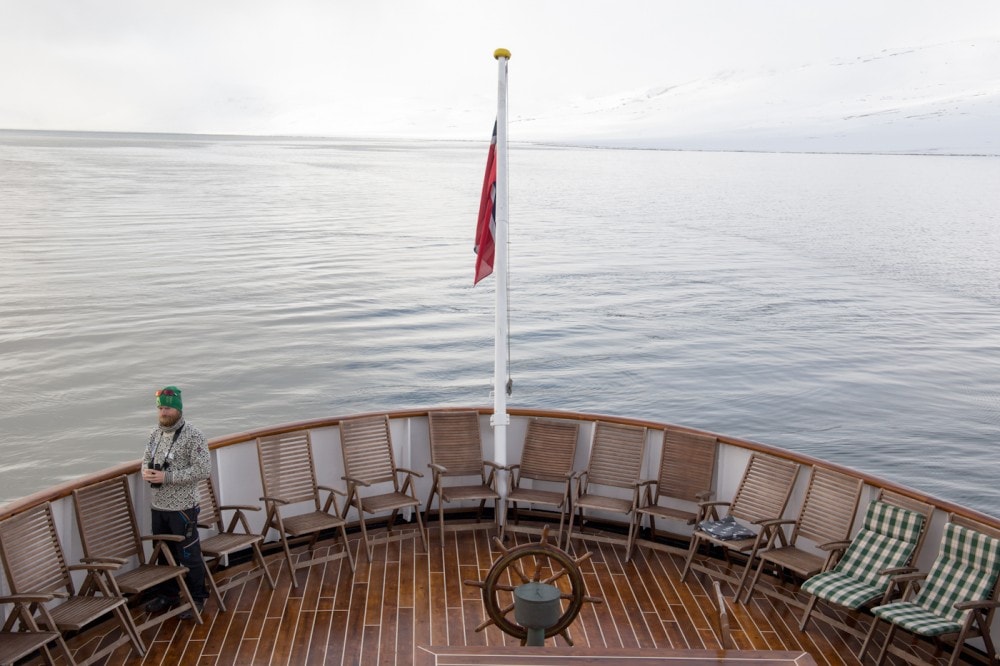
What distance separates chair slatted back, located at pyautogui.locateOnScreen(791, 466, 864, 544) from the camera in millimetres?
6125

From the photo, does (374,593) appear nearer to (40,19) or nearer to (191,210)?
(191,210)

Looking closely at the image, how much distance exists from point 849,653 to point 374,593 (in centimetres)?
316

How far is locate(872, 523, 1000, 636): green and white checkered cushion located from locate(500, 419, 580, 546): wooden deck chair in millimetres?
2675

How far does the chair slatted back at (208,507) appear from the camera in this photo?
→ 6.27m

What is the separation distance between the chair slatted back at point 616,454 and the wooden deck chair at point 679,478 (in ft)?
0.60

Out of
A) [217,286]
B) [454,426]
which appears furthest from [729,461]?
[217,286]

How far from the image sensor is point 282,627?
578cm

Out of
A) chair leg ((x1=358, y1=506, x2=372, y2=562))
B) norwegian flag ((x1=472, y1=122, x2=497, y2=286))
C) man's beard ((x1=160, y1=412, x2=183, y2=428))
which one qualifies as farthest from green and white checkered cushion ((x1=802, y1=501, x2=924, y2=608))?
man's beard ((x1=160, y1=412, x2=183, y2=428))

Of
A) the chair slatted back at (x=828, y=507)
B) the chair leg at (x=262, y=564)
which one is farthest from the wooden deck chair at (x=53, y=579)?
the chair slatted back at (x=828, y=507)

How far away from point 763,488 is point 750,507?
0.56ft

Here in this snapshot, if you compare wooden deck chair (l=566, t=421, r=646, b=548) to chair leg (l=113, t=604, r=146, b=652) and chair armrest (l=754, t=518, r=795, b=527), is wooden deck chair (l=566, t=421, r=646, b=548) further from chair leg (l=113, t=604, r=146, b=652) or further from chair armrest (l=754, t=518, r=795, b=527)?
chair leg (l=113, t=604, r=146, b=652)

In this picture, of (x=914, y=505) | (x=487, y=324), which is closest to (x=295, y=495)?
(x=914, y=505)

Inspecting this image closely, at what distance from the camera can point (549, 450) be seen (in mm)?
7387

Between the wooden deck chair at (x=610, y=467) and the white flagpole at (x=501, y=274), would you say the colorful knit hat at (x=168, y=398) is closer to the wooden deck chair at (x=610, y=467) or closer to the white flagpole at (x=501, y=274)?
the white flagpole at (x=501, y=274)
